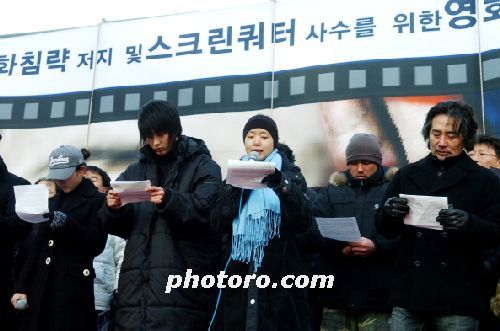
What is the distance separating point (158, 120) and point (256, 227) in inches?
29.1

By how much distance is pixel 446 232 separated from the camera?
242 centimetres

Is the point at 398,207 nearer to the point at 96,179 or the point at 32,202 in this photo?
the point at 32,202

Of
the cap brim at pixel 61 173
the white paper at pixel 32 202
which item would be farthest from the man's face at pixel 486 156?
the white paper at pixel 32 202

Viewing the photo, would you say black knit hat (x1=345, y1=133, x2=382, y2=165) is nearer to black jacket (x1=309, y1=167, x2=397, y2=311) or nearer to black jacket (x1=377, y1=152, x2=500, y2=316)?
black jacket (x1=309, y1=167, x2=397, y2=311)

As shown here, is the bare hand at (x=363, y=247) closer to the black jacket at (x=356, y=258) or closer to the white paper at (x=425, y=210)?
the black jacket at (x=356, y=258)

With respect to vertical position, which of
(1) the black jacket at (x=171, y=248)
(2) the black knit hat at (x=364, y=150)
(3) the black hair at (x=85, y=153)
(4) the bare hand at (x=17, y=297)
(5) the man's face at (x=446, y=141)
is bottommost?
(4) the bare hand at (x=17, y=297)

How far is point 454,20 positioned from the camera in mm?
4324

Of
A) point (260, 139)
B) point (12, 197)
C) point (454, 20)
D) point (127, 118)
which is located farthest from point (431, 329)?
point (127, 118)

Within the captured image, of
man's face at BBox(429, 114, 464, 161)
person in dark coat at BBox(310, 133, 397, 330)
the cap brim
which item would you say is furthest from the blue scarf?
the cap brim

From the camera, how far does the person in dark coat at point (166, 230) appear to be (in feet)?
9.02

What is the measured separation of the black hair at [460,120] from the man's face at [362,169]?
736 millimetres

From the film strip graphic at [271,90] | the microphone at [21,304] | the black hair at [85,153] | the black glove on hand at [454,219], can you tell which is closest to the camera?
the black glove on hand at [454,219]

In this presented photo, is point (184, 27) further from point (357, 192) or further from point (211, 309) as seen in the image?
point (211, 309)

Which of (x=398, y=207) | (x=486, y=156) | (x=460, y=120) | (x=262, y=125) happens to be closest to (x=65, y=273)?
(x=262, y=125)
